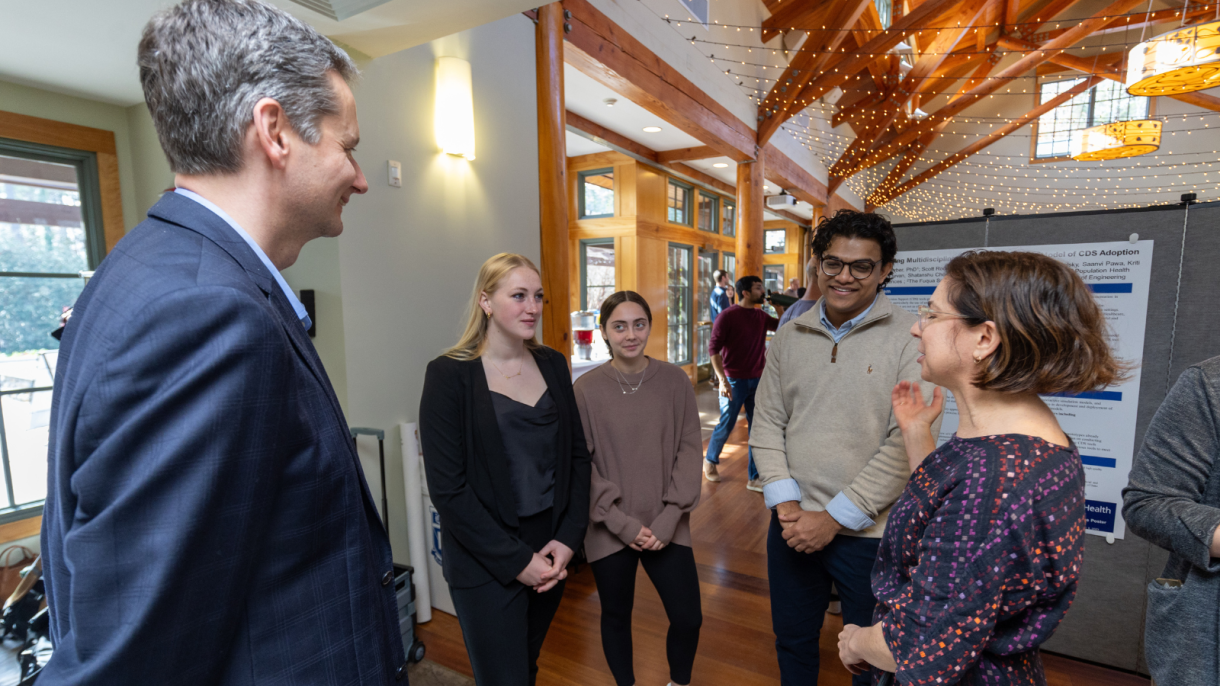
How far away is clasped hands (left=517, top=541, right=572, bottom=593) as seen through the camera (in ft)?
4.76

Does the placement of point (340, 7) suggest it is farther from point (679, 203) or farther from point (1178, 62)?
point (679, 203)

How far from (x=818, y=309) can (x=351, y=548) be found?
1.40m

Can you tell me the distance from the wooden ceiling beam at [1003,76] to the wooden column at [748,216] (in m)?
3.52

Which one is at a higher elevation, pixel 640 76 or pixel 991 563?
pixel 640 76

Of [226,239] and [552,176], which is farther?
[552,176]

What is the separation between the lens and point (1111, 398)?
1973 millimetres

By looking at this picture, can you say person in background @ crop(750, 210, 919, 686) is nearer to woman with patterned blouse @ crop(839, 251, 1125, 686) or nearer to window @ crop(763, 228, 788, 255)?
woman with patterned blouse @ crop(839, 251, 1125, 686)

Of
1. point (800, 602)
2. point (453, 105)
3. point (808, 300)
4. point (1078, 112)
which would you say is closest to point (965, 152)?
point (1078, 112)

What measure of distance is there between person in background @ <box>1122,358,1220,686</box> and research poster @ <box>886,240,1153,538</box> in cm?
101

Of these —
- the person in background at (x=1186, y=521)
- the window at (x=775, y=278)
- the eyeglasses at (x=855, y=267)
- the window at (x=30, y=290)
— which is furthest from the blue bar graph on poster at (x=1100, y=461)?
the window at (x=775, y=278)

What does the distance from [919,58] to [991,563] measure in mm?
9519

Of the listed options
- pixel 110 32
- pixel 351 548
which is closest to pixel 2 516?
pixel 110 32

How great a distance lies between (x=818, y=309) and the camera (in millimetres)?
1621

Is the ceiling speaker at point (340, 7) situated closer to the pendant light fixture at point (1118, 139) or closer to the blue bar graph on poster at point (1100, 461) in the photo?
the blue bar graph on poster at point (1100, 461)
